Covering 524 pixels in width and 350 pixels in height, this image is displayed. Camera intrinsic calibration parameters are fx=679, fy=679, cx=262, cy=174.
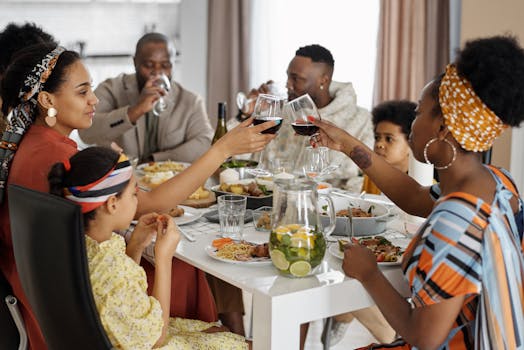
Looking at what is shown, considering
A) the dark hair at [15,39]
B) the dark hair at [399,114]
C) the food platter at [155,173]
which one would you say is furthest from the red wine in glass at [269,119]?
the dark hair at [399,114]

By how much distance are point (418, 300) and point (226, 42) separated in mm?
4514

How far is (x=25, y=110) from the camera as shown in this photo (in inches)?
73.2

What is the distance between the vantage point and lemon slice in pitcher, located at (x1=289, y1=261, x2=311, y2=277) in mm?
1534

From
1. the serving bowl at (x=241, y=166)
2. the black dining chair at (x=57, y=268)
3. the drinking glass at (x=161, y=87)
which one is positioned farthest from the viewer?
the drinking glass at (x=161, y=87)

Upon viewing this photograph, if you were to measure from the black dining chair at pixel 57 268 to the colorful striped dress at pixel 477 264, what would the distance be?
66 cm

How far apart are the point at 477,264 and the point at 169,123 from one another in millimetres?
2388

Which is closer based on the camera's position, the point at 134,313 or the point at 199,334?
the point at 134,313

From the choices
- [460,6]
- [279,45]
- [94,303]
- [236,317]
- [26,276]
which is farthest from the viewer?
[279,45]

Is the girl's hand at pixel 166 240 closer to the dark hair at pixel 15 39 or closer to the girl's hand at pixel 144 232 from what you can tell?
the girl's hand at pixel 144 232

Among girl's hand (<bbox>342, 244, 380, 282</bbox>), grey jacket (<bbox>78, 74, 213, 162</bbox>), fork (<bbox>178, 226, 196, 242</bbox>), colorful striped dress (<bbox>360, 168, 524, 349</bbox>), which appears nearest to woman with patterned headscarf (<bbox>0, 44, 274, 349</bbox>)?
fork (<bbox>178, 226, 196, 242</bbox>)

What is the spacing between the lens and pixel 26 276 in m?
1.46

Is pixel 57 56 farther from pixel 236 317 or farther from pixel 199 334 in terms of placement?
pixel 236 317

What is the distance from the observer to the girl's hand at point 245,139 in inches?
74.9

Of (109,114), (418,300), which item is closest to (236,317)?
(109,114)
